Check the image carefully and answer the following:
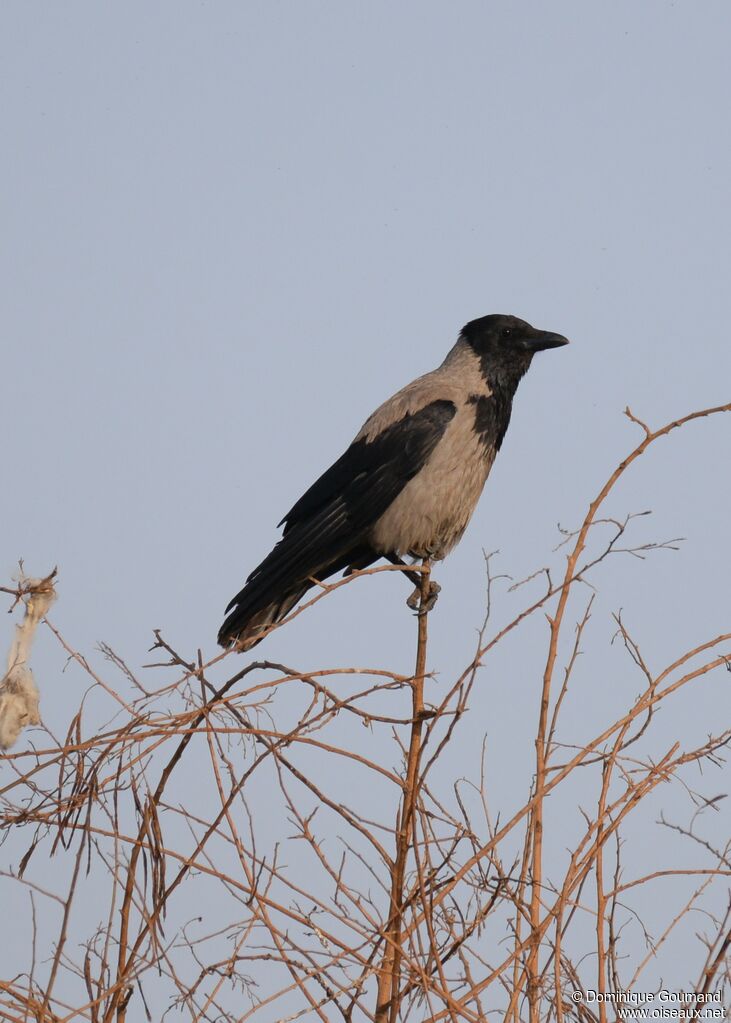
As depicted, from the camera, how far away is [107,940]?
2621mm

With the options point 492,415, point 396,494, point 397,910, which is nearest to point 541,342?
point 492,415

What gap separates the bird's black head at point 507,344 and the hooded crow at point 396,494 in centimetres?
9

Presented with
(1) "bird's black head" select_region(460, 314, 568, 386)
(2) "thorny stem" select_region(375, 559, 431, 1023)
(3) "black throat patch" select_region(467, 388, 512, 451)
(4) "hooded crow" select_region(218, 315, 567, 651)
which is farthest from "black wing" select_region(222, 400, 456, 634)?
(2) "thorny stem" select_region(375, 559, 431, 1023)

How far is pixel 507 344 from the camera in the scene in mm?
6109

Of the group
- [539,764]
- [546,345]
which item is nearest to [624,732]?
[539,764]

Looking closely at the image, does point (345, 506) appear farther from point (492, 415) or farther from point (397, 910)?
point (397, 910)

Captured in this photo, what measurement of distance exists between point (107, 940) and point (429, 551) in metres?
3.22

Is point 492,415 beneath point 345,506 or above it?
above

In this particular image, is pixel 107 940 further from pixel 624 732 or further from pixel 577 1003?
pixel 624 732

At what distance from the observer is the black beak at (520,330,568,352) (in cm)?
612

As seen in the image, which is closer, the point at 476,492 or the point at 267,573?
the point at 267,573

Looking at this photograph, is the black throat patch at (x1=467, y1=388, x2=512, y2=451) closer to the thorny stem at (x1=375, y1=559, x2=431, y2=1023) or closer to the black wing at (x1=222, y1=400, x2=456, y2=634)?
the black wing at (x1=222, y1=400, x2=456, y2=634)

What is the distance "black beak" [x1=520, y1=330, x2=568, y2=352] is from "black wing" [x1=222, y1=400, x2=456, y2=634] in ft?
2.18

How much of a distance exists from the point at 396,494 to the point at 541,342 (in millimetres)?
1209
